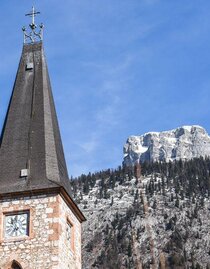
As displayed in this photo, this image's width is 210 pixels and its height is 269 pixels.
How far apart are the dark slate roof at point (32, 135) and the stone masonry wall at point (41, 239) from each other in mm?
526

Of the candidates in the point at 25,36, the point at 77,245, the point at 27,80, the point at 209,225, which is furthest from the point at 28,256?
the point at 209,225

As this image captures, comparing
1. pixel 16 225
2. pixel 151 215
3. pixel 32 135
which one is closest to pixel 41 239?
pixel 16 225

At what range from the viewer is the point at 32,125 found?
25734mm

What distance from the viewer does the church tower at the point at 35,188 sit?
893 inches

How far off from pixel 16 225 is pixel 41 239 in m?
1.22

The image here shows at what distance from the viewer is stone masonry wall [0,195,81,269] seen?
882 inches

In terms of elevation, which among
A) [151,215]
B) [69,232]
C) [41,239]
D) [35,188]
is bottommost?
[41,239]

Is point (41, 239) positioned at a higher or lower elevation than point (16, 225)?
lower

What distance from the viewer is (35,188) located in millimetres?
23531

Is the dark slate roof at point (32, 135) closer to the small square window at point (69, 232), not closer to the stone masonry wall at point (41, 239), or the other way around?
the stone masonry wall at point (41, 239)

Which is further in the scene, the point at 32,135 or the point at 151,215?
the point at 151,215

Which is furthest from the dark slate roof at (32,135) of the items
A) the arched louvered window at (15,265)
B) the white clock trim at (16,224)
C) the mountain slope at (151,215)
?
the mountain slope at (151,215)

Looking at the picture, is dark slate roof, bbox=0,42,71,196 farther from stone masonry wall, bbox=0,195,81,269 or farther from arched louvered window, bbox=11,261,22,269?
arched louvered window, bbox=11,261,22,269

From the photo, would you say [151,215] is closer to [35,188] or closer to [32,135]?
[32,135]
